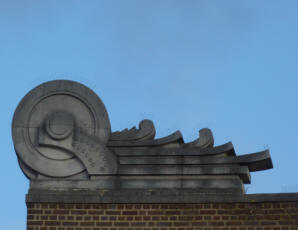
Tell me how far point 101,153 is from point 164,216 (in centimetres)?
148

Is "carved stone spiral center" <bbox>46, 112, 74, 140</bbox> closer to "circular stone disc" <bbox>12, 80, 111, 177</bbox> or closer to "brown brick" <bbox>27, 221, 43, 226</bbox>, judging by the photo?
"circular stone disc" <bbox>12, 80, 111, 177</bbox>

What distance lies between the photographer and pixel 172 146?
15.6 m

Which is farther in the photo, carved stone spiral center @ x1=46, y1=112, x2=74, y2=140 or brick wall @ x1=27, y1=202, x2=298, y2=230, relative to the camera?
carved stone spiral center @ x1=46, y1=112, x2=74, y2=140

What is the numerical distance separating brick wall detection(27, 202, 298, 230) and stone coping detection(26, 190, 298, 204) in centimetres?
7

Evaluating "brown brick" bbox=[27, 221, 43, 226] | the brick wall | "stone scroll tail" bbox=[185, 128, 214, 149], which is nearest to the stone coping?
the brick wall

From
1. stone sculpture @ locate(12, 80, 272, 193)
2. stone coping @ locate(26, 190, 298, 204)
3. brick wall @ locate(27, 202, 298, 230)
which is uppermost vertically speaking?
stone sculpture @ locate(12, 80, 272, 193)

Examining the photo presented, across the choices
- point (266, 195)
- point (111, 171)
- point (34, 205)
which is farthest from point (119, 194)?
point (266, 195)

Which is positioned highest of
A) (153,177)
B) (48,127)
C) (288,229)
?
(48,127)

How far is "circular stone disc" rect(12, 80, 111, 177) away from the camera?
1541cm

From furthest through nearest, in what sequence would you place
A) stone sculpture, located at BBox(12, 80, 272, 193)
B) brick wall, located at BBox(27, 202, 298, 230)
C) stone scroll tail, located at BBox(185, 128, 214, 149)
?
stone scroll tail, located at BBox(185, 128, 214, 149) → stone sculpture, located at BBox(12, 80, 272, 193) → brick wall, located at BBox(27, 202, 298, 230)

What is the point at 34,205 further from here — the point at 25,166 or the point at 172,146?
the point at 172,146

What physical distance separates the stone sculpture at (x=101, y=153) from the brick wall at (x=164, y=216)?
1.16 feet

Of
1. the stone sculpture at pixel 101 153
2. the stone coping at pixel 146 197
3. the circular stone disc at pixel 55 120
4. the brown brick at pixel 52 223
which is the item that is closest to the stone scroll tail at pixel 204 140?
the stone sculpture at pixel 101 153

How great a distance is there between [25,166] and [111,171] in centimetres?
143
